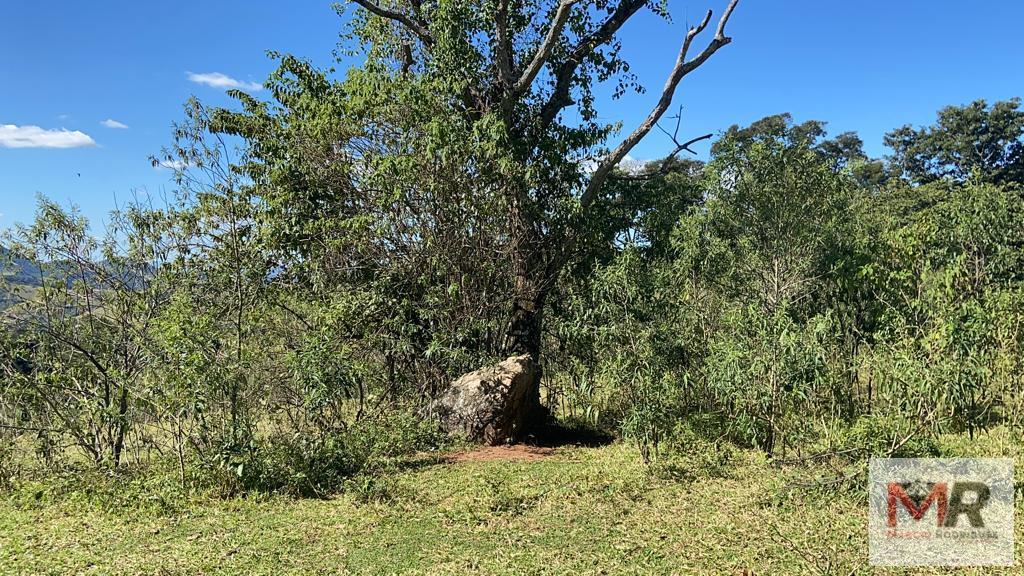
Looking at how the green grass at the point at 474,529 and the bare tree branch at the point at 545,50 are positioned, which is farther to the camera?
the bare tree branch at the point at 545,50

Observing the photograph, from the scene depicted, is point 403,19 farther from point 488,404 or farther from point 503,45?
point 488,404

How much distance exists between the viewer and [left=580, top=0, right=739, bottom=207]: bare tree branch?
789cm

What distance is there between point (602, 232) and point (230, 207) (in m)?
4.02

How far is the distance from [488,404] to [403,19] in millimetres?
4435

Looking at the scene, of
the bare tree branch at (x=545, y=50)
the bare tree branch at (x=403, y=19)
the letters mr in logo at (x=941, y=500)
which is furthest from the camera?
the bare tree branch at (x=403, y=19)

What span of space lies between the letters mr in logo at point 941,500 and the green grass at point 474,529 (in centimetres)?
23

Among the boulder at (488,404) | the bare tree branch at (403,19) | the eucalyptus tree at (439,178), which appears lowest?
the boulder at (488,404)

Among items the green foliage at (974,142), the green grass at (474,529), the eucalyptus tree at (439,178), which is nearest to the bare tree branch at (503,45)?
the eucalyptus tree at (439,178)

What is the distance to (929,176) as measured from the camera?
29.4 m

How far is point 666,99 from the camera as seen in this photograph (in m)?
8.17

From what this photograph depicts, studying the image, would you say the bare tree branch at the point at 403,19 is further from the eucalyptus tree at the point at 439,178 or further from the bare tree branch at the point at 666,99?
the bare tree branch at the point at 666,99

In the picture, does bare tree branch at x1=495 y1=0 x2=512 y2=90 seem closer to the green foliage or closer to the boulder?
the boulder

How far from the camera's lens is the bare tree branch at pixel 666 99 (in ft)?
25.9

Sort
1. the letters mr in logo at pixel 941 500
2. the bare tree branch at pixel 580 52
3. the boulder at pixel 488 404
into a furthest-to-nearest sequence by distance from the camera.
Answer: the bare tree branch at pixel 580 52 < the boulder at pixel 488 404 < the letters mr in logo at pixel 941 500
